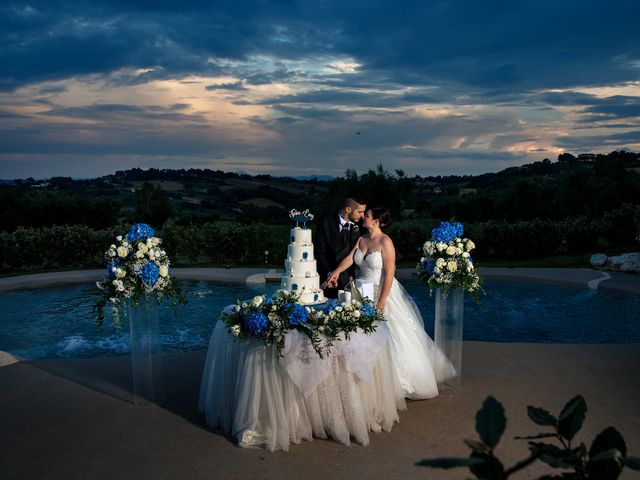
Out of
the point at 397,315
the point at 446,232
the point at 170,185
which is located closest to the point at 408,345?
the point at 397,315

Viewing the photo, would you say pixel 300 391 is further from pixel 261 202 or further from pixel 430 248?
pixel 261 202

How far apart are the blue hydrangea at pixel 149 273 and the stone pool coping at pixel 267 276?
9.68m

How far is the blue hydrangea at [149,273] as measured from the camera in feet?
21.9

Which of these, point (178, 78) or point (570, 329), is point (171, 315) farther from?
point (570, 329)

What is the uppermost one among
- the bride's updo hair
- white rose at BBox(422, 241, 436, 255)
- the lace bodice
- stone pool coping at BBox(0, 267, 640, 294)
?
the bride's updo hair

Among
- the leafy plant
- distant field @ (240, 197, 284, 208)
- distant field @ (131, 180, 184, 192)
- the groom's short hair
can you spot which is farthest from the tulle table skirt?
distant field @ (131, 180, 184, 192)

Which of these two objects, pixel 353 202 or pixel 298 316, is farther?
pixel 353 202

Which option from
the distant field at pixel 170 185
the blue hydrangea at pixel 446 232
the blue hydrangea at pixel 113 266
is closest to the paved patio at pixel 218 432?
the blue hydrangea at pixel 113 266

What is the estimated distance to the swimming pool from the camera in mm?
11305

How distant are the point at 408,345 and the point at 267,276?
982 centimetres

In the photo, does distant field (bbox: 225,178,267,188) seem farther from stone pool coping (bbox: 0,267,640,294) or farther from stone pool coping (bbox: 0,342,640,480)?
stone pool coping (bbox: 0,342,640,480)

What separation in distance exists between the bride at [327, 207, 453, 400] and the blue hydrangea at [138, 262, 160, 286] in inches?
95.7

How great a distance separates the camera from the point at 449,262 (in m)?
7.21

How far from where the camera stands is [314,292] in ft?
21.9
